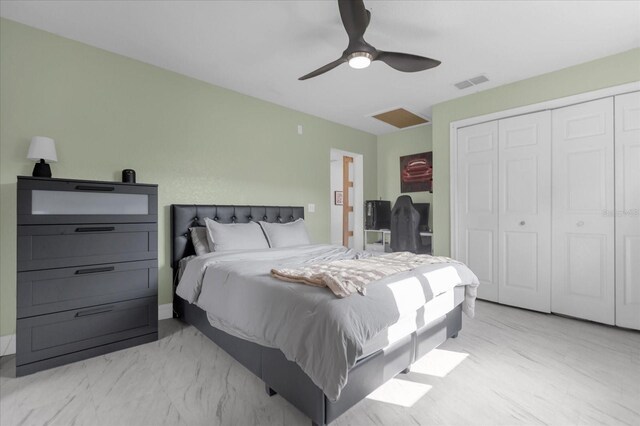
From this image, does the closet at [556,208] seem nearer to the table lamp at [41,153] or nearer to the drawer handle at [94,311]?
the drawer handle at [94,311]

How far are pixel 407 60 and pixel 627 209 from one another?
95.4 inches

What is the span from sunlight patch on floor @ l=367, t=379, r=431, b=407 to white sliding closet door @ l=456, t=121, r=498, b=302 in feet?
7.13

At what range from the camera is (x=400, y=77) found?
3.11 metres

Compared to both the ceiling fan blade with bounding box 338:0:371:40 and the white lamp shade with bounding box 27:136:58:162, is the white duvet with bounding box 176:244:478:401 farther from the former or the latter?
the ceiling fan blade with bounding box 338:0:371:40

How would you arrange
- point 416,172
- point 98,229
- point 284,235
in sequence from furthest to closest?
point 416,172, point 284,235, point 98,229

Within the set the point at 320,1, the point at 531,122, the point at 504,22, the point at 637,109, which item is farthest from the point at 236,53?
the point at 637,109

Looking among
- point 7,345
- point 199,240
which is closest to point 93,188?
point 199,240

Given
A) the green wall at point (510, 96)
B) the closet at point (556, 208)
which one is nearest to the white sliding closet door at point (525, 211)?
the closet at point (556, 208)

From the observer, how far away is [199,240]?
9.33 feet

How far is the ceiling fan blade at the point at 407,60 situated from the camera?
2029 millimetres

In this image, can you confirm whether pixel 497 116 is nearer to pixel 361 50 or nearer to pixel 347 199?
pixel 361 50

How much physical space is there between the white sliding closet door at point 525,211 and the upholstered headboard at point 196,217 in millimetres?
2683

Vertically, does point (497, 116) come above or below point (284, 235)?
above

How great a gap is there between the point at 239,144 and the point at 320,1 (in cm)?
187
